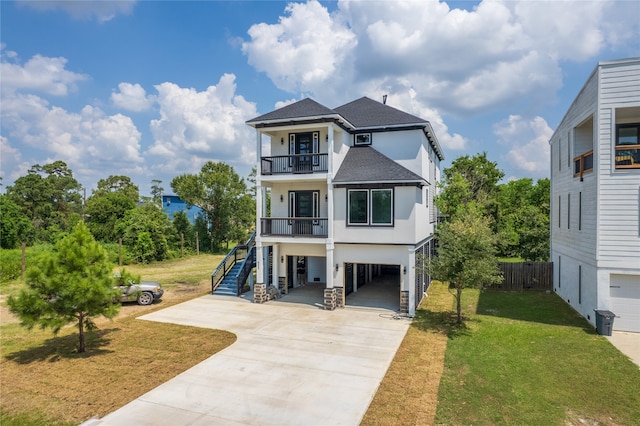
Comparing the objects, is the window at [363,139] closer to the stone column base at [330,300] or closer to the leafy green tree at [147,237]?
the stone column base at [330,300]

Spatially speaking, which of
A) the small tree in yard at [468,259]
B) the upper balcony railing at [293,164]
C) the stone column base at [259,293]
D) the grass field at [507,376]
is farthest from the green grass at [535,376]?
the upper balcony railing at [293,164]

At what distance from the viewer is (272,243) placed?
59.0 feet

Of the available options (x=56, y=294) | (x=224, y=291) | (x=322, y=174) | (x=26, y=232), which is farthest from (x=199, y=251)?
(x=56, y=294)

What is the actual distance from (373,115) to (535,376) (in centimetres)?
1391

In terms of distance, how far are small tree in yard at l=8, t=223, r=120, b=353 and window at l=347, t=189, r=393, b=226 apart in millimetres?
9540

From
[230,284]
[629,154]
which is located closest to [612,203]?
[629,154]

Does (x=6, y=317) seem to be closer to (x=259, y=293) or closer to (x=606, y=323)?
(x=259, y=293)

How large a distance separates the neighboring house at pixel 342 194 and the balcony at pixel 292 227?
0.05m

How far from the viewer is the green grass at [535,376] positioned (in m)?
7.67

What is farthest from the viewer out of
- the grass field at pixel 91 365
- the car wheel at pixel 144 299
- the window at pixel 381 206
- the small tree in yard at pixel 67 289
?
the car wheel at pixel 144 299

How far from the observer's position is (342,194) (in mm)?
16484

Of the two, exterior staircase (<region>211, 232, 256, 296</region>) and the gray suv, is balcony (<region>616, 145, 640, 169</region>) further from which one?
the gray suv

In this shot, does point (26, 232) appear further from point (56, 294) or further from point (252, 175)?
point (56, 294)

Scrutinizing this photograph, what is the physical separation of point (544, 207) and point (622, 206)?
72.4 feet
